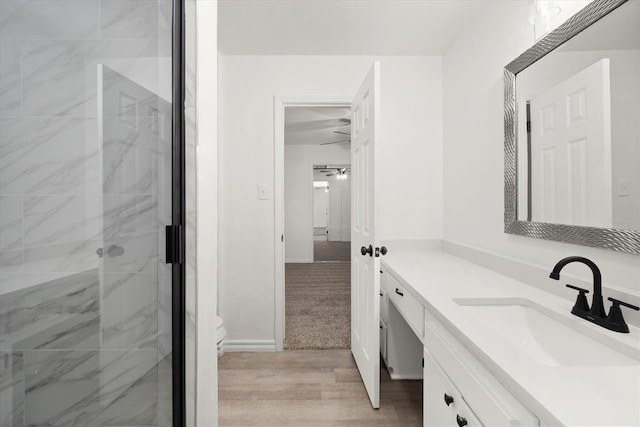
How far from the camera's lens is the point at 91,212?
0.77 metres

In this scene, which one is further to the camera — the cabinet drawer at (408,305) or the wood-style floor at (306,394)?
the wood-style floor at (306,394)

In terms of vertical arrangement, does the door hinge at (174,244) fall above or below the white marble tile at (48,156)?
below

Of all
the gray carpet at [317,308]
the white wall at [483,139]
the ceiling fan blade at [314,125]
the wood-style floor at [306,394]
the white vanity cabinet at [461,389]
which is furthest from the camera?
the ceiling fan blade at [314,125]

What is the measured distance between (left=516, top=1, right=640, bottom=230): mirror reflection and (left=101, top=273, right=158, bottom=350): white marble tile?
1518 millimetres

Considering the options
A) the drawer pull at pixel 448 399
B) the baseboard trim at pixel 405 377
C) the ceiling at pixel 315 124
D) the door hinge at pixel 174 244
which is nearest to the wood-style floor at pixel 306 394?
the baseboard trim at pixel 405 377

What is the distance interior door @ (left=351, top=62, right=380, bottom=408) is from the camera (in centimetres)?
187

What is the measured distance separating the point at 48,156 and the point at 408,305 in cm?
147

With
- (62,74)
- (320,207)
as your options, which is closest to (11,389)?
(62,74)

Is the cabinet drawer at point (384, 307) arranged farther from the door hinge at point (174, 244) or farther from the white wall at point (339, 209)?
the white wall at point (339, 209)

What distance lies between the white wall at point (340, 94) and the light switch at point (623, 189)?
1.59 metres

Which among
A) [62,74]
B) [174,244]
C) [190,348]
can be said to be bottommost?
[190,348]

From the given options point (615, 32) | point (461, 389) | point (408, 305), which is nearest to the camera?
point (461, 389)

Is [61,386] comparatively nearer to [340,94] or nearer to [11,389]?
[11,389]

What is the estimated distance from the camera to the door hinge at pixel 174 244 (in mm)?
1039
